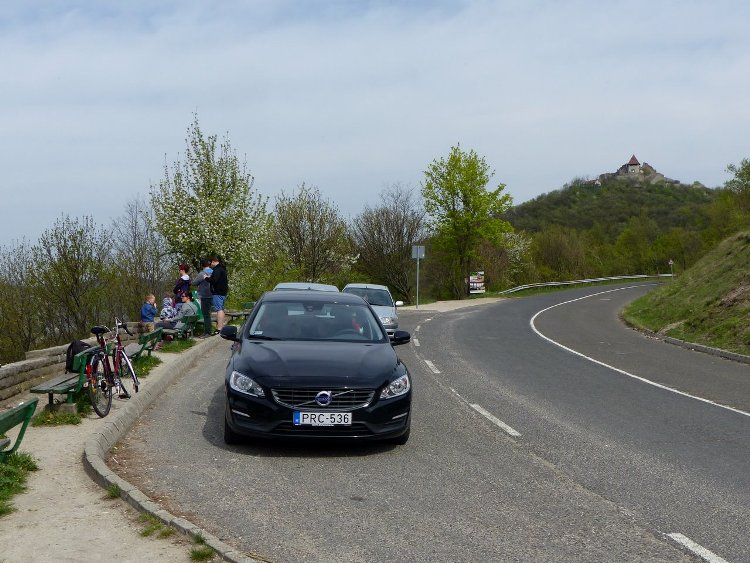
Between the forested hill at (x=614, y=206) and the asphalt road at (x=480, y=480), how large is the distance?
245ft

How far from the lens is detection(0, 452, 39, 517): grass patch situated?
223 inches

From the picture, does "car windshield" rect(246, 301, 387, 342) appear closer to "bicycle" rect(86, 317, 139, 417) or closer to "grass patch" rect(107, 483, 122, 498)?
"bicycle" rect(86, 317, 139, 417)

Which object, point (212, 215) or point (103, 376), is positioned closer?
point (103, 376)

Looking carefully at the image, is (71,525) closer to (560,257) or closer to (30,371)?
(30,371)

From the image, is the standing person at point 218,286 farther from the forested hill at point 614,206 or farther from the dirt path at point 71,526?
the forested hill at point 614,206

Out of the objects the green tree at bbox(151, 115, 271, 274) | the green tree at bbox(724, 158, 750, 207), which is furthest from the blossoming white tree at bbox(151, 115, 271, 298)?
the green tree at bbox(724, 158, 750, 207)

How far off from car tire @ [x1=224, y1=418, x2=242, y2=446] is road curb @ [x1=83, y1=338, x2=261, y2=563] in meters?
1.13

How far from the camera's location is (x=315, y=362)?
306 inches

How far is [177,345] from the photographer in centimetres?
1684

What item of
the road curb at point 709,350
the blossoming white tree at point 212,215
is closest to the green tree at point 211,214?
the blossoming white tree at point 212,215

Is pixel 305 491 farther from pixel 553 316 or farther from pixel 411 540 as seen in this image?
pixel 553 316

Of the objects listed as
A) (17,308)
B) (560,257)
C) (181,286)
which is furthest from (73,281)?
(560,257)

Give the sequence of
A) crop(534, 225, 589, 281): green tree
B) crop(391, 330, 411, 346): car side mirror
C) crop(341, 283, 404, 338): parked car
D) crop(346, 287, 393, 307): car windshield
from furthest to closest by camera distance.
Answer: crop(534, 225, 589, 281): green tree → crop(346, 287, 393, 307): car windshield → crop(341, 283, 404, 338): parked car → crop(391, 330, 411, 346): car side mirror

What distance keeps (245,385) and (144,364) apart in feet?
21.0
